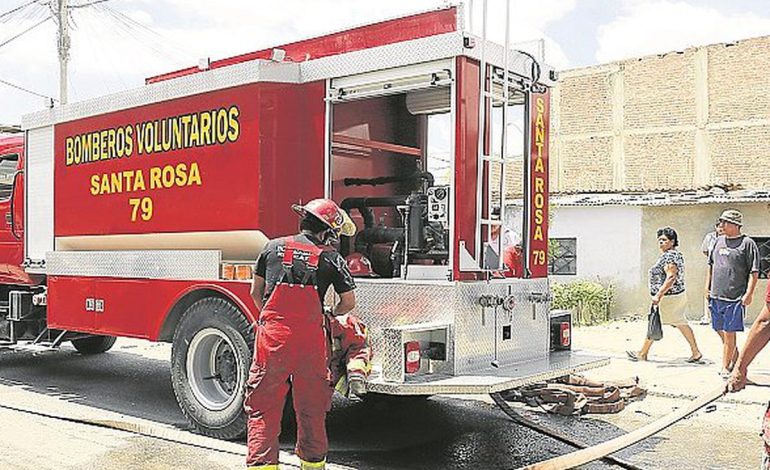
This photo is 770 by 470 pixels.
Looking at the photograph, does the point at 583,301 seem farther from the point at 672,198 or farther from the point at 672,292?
the point at 672,292

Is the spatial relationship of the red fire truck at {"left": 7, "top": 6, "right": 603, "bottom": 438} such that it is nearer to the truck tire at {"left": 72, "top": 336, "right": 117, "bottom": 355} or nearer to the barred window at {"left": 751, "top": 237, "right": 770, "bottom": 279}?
the truck tire at {"left": 72, "top": 336, "right": 117, "bottom": 355}

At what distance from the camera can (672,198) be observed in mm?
17250

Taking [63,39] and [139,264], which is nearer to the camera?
[139,264]

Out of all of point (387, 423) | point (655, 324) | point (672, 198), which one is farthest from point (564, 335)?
point (672, 198)

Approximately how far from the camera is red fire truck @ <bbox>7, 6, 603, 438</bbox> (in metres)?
5.92

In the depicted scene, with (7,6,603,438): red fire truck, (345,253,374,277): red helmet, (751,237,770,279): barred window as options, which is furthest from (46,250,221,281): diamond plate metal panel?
(751,237,770,279): barred window

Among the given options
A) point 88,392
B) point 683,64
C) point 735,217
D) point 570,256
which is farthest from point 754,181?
point 88,392

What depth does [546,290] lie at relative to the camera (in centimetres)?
672

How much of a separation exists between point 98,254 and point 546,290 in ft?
13.0

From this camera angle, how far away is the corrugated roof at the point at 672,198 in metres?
16.4

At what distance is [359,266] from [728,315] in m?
4.87

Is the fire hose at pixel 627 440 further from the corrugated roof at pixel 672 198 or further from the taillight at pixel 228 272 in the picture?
the corrugated roof at pixel 672 198

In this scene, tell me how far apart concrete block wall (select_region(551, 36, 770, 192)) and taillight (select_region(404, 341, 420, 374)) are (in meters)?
15.6

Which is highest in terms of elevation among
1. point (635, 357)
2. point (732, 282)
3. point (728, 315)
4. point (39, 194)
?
point (39, 194)
